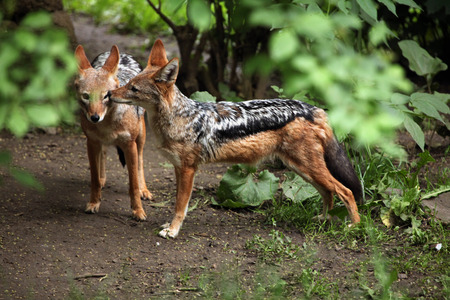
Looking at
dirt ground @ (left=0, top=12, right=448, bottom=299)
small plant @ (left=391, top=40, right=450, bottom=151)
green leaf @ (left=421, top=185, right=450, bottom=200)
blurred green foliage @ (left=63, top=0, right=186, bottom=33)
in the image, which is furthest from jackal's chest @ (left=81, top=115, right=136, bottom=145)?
blurred green foliage @ (left=63, top=0, right=186, bottom=33)

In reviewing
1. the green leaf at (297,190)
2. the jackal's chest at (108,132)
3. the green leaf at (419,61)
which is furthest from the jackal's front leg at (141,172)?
the green leaf at (419,61)

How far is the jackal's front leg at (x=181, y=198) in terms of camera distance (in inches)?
202

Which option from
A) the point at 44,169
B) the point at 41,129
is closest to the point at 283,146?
the point at 44,169

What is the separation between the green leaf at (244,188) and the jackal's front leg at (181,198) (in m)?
0.68

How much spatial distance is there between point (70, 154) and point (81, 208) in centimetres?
178

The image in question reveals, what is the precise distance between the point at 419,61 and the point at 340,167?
7.27 ft

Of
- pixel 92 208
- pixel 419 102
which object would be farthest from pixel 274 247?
pixel 419 102

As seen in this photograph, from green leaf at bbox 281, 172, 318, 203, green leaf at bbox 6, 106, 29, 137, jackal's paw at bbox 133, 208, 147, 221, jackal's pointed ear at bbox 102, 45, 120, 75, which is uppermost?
green leaf at bbox 6, 106, 29, 137

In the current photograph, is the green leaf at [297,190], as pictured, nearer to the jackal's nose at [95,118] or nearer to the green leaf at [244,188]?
the green leaf at [244,188]

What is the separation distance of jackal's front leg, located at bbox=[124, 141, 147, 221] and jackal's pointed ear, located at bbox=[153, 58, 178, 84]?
0.84 meters

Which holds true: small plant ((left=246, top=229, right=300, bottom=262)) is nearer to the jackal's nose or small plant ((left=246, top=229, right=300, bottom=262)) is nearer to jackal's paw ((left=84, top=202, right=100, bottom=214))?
jackal's paw ((left=84, top=202, right=100, bottom=214))

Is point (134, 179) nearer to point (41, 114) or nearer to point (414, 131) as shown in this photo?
point (414, 131)

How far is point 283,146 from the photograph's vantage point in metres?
5.15

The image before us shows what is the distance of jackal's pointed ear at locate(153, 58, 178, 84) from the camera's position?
15.8 feet
